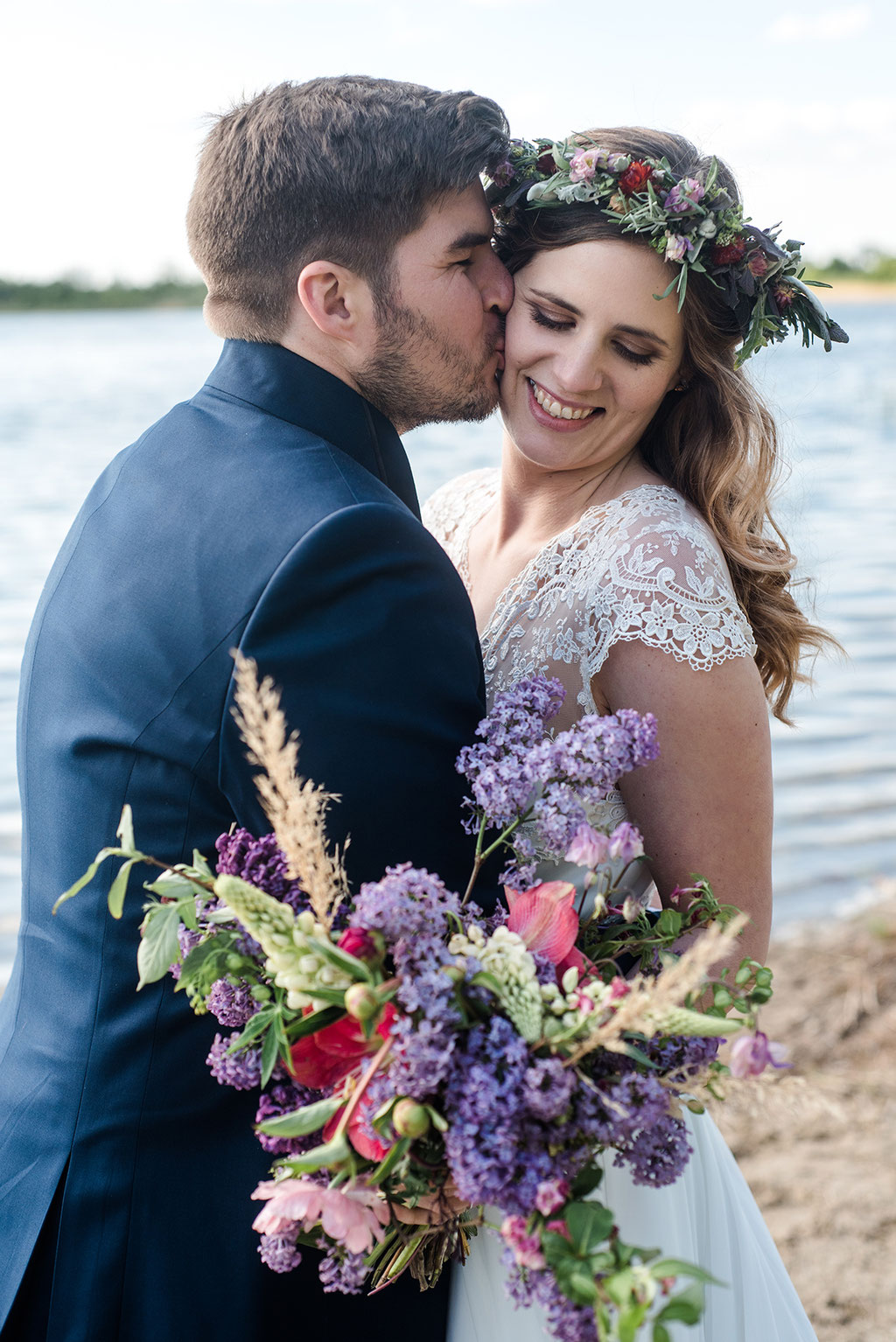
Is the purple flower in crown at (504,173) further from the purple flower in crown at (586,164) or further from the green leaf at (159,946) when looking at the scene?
the green leaf at (159,946)

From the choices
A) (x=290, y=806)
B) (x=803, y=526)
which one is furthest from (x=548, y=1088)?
(x=803, y=526)

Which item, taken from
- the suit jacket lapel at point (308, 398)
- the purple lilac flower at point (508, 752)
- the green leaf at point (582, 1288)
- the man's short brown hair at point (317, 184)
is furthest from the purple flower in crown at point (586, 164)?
the green leaf at point (582, 1288)

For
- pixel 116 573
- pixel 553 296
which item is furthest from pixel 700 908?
pixel 553 296

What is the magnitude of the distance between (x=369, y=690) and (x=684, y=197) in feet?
4.62

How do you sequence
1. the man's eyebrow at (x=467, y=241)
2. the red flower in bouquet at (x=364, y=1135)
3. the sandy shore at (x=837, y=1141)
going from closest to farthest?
the red flower in bouquet at (x=364, y=1135), the man's eyebrow at (x=467, y=241), the sandy shore at (x=837, y=1141)

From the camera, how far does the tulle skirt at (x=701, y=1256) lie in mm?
1947

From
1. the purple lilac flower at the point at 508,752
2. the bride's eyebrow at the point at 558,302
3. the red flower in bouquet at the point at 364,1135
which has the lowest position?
the red flower in bouquet at the point at 364,1135

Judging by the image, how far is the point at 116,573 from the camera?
71.6 inches

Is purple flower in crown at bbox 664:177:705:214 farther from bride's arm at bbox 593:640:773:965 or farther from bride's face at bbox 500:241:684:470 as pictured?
bride's arm at bbox 593:640:773:965

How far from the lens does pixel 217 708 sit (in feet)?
5.44

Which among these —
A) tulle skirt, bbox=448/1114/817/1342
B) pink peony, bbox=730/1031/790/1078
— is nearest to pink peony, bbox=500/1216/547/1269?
pink peony, bbox=730/1031/790/1078

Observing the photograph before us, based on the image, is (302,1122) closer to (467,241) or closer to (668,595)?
(668,595)

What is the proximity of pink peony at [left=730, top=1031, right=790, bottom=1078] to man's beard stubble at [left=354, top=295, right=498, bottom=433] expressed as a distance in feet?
4.42

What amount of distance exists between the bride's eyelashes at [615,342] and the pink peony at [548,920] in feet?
4.85
